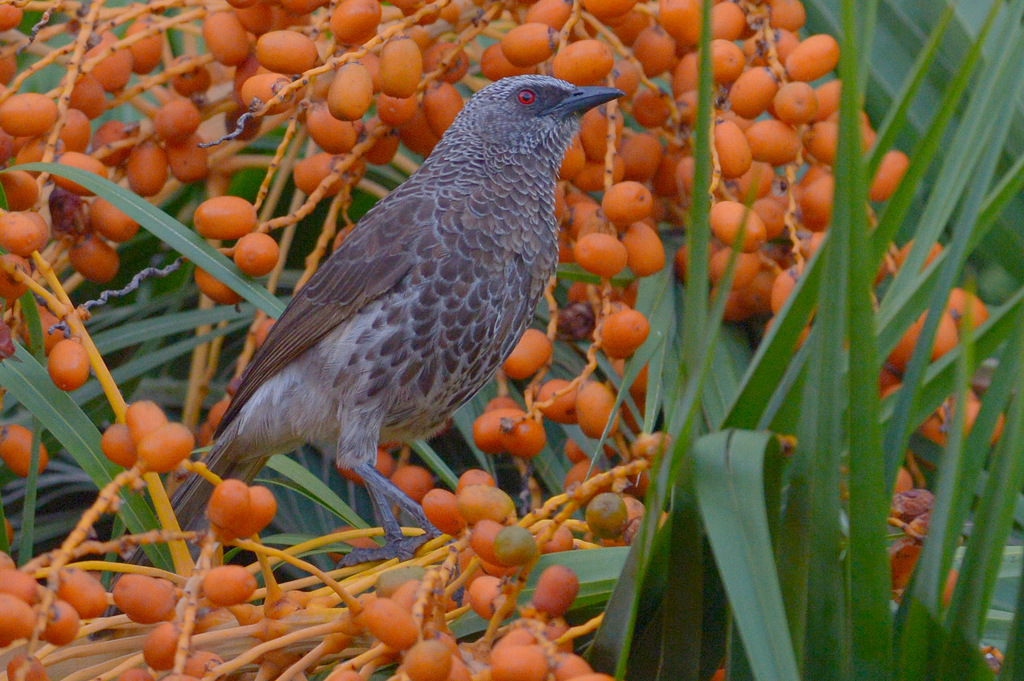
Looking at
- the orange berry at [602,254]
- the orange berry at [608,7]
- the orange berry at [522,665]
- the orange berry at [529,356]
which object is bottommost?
the orange berry at [529,356]

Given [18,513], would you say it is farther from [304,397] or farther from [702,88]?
[702,88]

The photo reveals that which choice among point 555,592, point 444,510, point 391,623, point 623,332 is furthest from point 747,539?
point 623,332

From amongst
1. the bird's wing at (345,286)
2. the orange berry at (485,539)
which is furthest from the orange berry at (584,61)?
the orange berry at (485,539)

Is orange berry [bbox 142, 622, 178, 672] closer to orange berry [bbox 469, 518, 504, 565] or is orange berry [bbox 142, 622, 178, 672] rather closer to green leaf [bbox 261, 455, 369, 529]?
orange berry [bbox 469, 518, 504, 565]

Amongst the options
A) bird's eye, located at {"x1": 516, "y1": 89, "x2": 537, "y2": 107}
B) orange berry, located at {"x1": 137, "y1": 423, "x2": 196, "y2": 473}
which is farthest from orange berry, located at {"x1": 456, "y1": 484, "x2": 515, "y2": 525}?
bird's eye, located at {"x1": 516, "y1": 89, "x2": 537, "y2": 107}

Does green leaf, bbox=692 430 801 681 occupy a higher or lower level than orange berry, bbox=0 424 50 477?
higher

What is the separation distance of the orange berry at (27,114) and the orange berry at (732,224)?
102 centimetres

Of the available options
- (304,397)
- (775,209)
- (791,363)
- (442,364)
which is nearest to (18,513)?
(304,397)

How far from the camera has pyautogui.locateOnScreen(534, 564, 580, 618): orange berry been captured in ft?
3.27

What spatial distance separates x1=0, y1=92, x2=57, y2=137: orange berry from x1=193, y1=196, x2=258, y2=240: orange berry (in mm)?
258

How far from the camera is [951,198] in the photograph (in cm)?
112

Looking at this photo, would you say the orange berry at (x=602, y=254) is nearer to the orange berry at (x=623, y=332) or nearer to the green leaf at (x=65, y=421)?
the orange berry at (x=623, y=332)

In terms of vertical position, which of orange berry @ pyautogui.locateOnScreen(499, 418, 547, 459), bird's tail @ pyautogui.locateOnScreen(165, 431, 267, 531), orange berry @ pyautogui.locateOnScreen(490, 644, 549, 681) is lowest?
bird's tail @ pyautogui.locateOnScreen(165, 431, 267, 531)

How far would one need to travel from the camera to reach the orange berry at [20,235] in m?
1.35
